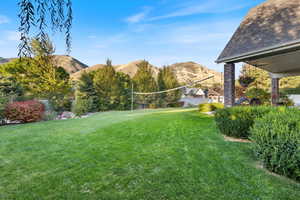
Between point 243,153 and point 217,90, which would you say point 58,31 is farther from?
point 217,90

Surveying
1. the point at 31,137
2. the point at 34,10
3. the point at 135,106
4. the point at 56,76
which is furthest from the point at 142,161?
the point at 56,76

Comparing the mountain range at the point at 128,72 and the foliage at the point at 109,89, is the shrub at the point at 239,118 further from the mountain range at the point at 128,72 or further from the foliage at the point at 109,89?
the foliage at the point at 109,89

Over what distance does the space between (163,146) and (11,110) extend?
7.48m

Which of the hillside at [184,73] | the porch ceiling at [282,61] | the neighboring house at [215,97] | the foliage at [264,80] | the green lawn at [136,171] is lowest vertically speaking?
the green lawn at [136,171]

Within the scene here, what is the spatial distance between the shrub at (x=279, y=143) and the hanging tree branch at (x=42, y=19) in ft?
9.59

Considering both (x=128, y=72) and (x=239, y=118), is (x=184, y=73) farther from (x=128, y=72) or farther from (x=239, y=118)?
(x=239, y=118)

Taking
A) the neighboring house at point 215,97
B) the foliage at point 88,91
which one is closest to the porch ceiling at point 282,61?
the neighboring house at point 215,97

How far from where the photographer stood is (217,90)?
30625 millimetres

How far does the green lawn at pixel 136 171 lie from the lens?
73.6 inches

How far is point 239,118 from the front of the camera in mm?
3879

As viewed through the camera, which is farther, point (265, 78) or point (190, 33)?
point (265, 78)

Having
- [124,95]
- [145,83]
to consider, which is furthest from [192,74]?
[124,95]

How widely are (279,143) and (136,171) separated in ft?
6.91

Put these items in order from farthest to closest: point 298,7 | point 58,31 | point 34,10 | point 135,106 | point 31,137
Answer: point 135,106, point 298,7, point 31,137, point 58,31, point 34,10
